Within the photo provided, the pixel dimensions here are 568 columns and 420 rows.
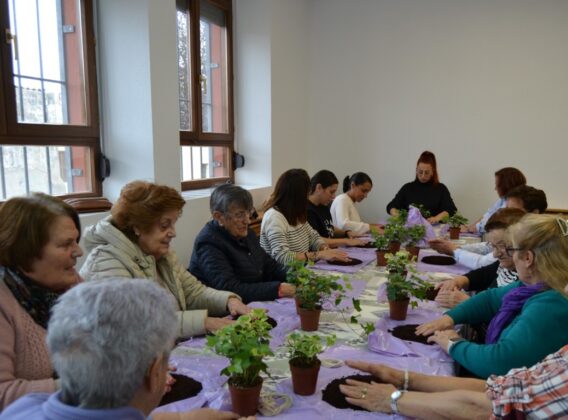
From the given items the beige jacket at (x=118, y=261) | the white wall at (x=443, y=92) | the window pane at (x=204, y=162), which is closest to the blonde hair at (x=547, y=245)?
the beige jacket at (x=118, y=261)

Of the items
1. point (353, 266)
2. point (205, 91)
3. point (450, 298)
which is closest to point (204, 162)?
point (205, 91)

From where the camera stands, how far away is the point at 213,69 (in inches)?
181

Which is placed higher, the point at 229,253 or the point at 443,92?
the point at 443,92

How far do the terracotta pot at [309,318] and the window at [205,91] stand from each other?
2.62 metres

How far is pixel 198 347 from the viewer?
1.67 m

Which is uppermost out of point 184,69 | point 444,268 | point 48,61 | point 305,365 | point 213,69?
point 213,69

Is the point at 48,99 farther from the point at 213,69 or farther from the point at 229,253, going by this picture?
the point at 213,69

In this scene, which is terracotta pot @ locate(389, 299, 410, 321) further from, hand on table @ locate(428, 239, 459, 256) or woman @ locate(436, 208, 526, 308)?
hand on table @ locate(428, 239, 459, 256)

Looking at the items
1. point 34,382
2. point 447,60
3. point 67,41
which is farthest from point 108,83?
point 447,60

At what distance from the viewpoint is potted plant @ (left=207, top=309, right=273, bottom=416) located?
114cm

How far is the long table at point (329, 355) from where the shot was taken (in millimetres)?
1264

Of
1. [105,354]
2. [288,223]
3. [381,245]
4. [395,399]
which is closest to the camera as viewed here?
[105,354]

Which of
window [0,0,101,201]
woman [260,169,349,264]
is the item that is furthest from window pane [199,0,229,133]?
woman [260,169,349,264]

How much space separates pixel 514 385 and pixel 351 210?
299 cm
